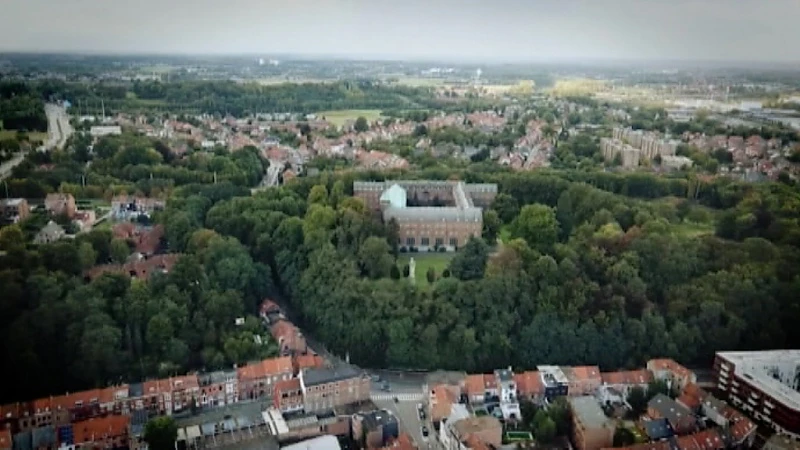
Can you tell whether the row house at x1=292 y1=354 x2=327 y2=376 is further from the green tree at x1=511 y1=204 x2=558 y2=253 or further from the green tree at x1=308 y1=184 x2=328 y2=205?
the green tree at x1=511 y1=204 x2=558 y2=253

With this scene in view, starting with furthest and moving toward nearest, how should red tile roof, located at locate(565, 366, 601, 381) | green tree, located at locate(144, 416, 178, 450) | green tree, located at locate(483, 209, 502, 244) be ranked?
green tree, located at locate(483, 209, 502, 244)
red tile roof, located at locate(565, 366, 601, 381)
green tree, located at locate(144, 416, 178, 450)

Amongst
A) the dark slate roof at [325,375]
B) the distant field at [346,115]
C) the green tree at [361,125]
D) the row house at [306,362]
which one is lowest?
the row house at [306,362]

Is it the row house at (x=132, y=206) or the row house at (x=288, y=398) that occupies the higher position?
the row house at (x=132, y=206)

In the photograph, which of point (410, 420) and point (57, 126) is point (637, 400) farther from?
point (57, 126)

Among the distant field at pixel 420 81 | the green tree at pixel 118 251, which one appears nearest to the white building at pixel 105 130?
the green tree at pixel 118 251

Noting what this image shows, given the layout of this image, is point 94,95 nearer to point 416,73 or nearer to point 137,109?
point 137,109

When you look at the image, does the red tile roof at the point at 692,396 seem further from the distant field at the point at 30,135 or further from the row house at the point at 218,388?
the distant field at the point at 30,135

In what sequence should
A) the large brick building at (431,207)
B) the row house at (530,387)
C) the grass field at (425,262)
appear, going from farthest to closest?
the large brick building at (431,207) < the grass field at (425,262) < the row house at (530,387)

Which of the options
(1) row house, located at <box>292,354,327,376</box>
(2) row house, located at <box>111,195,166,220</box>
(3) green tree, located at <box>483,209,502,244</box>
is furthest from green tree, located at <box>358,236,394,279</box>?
(2) row house, located at <box>111,195,166,220</box>
